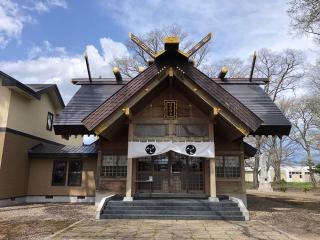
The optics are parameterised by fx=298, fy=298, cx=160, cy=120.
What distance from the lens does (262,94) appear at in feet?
54.3

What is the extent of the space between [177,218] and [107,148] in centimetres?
532

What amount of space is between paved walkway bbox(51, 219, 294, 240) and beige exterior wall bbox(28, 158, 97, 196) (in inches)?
278

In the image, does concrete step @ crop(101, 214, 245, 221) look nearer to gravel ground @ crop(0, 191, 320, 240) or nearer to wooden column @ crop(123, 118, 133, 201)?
gravel ground @ crop(0, 191, 320, 240)

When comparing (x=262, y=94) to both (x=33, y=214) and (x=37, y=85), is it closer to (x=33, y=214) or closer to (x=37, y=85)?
(x=33, y=214)

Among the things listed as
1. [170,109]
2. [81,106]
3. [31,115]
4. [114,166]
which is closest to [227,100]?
[170,109]

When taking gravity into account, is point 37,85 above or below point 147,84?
above

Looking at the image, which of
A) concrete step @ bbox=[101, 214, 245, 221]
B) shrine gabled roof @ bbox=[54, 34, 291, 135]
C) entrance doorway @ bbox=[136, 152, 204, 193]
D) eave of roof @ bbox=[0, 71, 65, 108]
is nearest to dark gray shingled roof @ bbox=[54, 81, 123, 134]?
shrine gabled roof @ bbox=[54, 34, 291, 135]

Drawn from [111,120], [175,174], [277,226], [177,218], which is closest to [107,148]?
[111,120]

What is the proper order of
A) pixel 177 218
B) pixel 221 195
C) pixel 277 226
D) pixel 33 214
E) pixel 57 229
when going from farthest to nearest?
pixel 221 195
pixel 33 214
pixel 177 218
pixel 277 226
pixel 57 229

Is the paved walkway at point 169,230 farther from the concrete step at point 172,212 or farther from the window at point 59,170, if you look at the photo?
the window at point 59,170

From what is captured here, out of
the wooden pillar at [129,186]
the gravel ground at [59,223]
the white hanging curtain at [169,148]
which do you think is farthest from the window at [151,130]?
the gravel ground at [59,223]

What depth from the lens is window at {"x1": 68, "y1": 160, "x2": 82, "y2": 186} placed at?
674 inches

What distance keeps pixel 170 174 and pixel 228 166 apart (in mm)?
2796

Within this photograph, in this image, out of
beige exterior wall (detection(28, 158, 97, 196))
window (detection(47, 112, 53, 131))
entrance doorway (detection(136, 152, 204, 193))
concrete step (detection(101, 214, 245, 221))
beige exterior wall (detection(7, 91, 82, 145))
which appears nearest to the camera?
concrete step (detection(101, 214, 245, 221))
